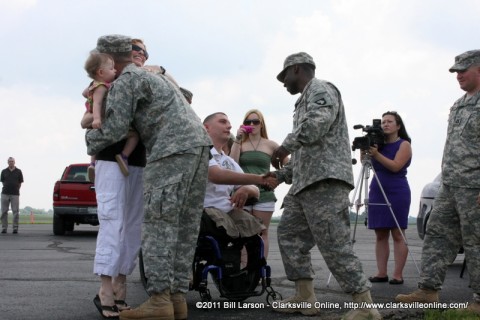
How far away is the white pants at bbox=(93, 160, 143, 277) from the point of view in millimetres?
5004

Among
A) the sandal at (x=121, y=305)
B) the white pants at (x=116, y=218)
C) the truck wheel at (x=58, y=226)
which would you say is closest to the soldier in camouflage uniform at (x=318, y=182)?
the white pants at (x=116, y=218)

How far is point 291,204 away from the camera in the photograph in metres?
5.60

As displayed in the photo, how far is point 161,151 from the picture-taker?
486 cm

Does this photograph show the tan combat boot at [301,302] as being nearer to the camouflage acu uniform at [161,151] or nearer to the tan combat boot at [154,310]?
the camouflage acu uniform at [161,151]

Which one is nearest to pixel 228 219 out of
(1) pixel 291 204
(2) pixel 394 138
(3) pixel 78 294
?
(1) pixel 291 204

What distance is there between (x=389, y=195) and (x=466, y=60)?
7.37ft

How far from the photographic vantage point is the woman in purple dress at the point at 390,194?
25.5 feet

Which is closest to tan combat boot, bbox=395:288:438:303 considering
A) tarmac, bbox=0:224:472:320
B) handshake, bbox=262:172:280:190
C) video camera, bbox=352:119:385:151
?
tarmac, bbox=0:224:472:320

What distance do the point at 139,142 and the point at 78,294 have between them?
1921mm

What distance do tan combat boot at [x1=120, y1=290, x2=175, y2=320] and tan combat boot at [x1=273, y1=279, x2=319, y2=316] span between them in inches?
42.1

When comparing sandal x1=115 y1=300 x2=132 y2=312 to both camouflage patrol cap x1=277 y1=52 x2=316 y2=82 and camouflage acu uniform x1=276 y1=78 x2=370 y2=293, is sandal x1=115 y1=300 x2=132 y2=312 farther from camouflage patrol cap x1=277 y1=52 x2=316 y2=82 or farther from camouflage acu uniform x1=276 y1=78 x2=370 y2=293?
camouflage patrol cap x1=277 y1=52 x2=316 y2=82

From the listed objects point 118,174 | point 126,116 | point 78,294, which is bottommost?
point 78,294

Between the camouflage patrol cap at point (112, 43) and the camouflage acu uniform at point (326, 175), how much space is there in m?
1.30

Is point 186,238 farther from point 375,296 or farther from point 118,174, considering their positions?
point 375,296
